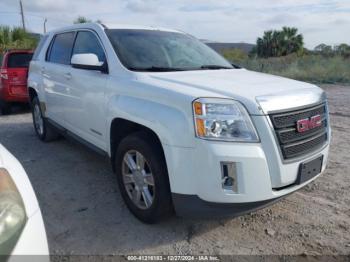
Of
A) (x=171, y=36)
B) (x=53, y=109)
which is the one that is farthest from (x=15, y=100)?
(x=171, y=36)

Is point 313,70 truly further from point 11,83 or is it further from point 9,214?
point 9,214

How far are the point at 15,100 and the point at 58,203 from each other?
561cm

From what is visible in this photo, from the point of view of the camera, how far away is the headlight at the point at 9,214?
4.54ft

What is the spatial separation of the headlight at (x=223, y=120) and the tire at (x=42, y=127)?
3.58 meters

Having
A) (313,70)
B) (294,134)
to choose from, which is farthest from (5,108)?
(313,70)

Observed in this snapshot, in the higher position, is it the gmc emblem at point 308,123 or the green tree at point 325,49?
the green tree at point 325,49

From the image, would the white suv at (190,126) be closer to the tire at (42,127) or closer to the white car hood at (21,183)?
the white car hood at (21,183)

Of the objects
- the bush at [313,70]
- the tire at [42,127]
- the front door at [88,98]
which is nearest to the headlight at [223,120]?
the front door at [88,98]

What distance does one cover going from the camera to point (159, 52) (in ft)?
12.0

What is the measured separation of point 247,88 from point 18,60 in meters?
7.43

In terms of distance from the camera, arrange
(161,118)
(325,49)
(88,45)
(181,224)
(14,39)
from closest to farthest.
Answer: (161,118), (181,224), (88,45), (14,39), (325,49)

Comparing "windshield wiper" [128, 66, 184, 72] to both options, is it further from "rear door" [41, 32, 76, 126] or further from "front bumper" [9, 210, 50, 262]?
"front bumper" [9, 210, 50, 262]

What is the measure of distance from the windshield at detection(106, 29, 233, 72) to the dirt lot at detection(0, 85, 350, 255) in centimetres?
145

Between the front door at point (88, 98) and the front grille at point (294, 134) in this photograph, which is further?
the front door at point (88, 98)
